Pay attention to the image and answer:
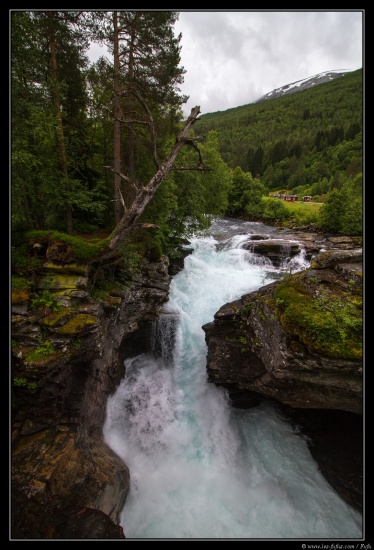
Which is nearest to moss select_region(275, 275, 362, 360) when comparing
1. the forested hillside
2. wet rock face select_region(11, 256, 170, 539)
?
wet rock face select_region(11, 256, 170, 539)

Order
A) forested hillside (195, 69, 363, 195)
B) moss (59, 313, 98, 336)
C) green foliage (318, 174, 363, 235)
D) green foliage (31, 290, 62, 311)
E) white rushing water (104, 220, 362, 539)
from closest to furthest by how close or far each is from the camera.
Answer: moss (59, 313, 98, 336) → green foliage (31, 290, 62, 311) → white rushing water (104, 220, 362, 539) → green foliage (318, 174, 363, 235) → forested hillside (195, 69, 363, 195)

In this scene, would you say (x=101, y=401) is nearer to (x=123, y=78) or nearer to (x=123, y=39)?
(x=123, y=78)

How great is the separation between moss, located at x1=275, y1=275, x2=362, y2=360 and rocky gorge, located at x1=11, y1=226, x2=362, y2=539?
0.05m

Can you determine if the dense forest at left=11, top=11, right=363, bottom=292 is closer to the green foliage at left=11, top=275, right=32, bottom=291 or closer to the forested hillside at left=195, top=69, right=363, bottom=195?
the green foliage at left=11, top=275, right=32, bottom=291

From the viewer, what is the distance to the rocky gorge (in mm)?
5688

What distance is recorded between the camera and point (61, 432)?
20.8 ft

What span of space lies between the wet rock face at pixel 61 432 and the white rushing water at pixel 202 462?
3.43 ft

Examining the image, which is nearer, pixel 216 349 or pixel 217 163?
pixel 216 349

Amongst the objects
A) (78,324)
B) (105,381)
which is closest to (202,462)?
(105,381)

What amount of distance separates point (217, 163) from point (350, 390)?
874 inches

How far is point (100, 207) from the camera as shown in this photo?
9.54 metres
